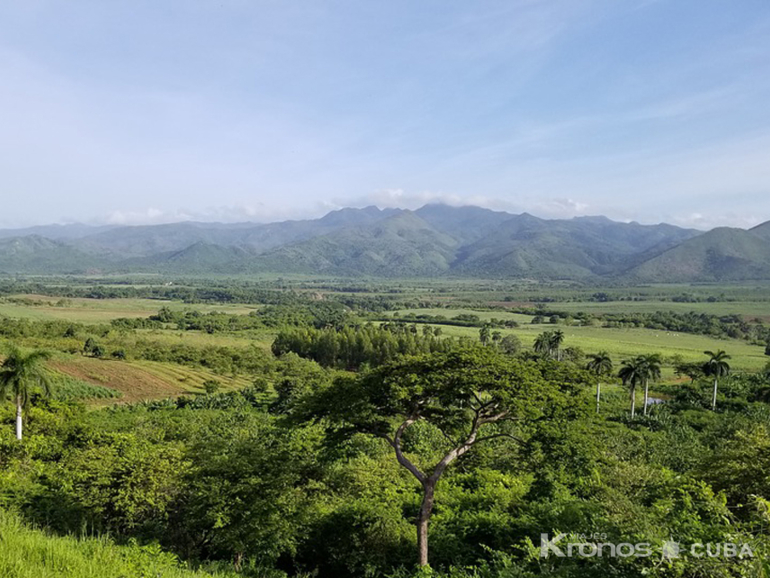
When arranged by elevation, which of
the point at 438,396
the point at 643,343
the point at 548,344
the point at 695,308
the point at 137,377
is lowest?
the point at 643,343

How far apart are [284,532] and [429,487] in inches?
153

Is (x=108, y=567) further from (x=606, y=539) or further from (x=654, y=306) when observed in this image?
(x=654, y=306)

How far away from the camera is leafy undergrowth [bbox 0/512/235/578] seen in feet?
19.7

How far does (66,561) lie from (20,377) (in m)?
23.0

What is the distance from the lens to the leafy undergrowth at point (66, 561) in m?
6.01

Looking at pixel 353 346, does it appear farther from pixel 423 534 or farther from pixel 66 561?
pixel 66 561

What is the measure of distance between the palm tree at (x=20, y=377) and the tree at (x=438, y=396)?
1964cm

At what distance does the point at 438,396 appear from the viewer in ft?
42.3

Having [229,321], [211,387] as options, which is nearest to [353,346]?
[211,387]

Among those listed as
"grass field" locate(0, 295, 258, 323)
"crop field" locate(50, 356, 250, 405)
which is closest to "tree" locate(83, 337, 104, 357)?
"crop field" locate(50, 356, 250, 405)

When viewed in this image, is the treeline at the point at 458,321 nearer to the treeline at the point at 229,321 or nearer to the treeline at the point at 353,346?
the treeline at the point at 229,321

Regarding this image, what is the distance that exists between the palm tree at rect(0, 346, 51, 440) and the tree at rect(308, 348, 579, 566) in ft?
64.4

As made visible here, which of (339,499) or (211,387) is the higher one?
(339,499)

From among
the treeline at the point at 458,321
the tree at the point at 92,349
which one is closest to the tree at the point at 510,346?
the treeline at the point at 458,321
